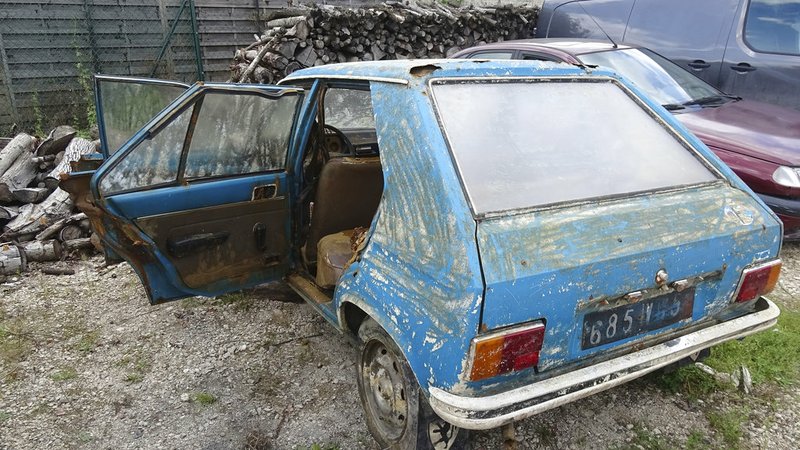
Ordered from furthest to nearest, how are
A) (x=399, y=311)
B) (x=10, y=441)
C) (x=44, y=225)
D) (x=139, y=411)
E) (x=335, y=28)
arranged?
1. (x=335, y=28)
2. (x=44, y=225)
3. (x=139, y=411)
4. (x=10, y=441)
5. (x=399, y=311)

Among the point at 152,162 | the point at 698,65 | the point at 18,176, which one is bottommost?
the point at 18,176

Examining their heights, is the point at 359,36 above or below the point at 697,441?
above

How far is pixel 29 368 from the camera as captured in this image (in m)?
3.23

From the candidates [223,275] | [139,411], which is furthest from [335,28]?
[139,411]

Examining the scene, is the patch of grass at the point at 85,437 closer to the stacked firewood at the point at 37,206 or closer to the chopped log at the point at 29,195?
the stacked firewood at the point at 37,206

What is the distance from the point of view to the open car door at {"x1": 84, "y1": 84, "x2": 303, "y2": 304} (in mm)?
2752

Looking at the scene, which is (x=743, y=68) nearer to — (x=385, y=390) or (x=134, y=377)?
(x=385, y=390)

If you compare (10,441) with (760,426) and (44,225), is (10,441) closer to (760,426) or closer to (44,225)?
(44,225)

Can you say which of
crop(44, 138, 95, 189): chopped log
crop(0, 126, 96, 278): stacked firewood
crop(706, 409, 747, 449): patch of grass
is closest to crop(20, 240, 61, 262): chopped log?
crop(0, 126, 96, 278): stacked firewood

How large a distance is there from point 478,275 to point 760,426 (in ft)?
6.56

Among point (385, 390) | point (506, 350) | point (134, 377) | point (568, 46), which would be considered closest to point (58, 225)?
point (134, 377)

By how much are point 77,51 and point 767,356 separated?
31.3 feet

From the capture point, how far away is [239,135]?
3.09 meters

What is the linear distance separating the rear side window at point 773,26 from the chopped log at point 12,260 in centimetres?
754
